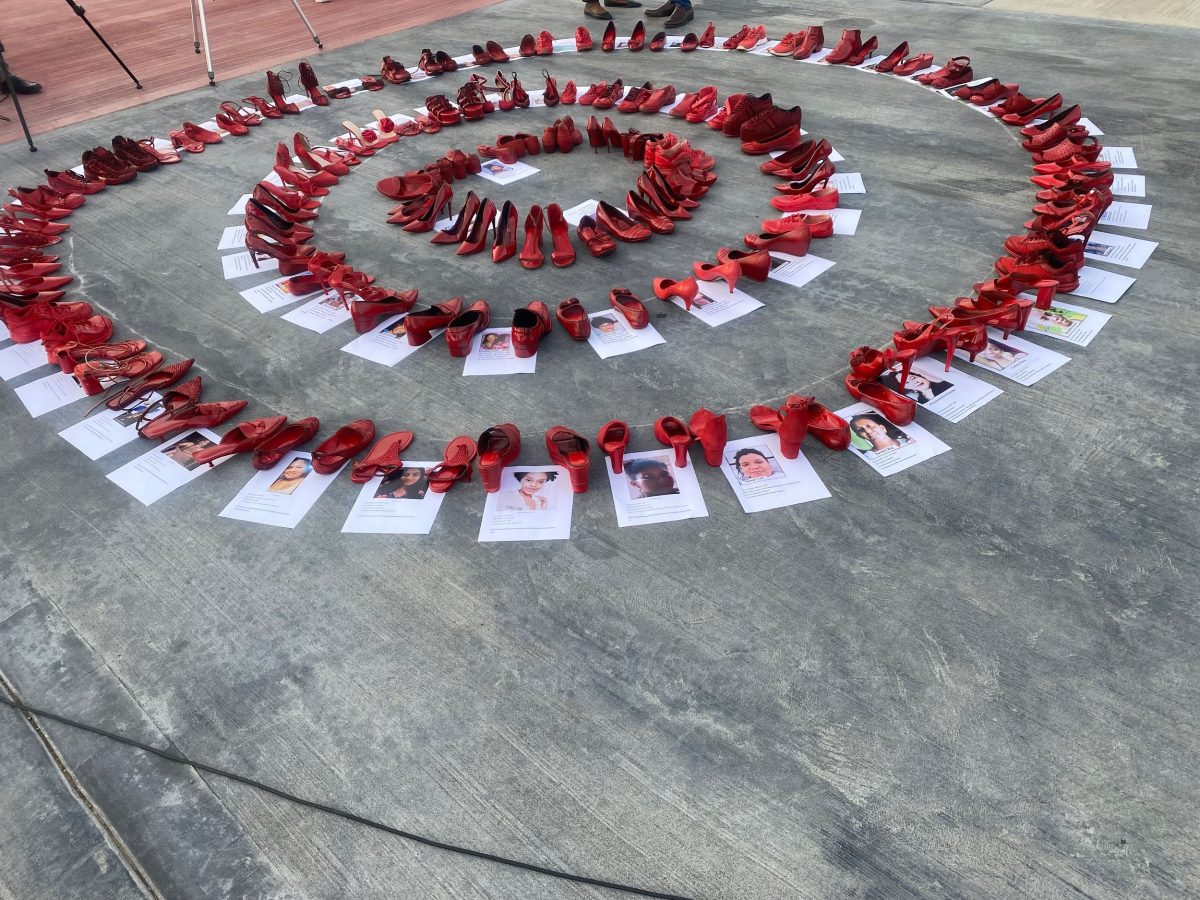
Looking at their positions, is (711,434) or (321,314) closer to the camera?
(711,434)

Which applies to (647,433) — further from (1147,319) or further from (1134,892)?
(1147,319)

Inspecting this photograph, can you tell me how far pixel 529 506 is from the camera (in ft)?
8.12

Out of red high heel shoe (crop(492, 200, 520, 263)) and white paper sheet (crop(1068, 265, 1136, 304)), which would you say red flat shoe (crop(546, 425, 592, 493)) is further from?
white paper sheet (crop(1068, 265, 1136, 304))

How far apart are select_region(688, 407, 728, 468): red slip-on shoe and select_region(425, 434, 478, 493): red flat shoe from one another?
837mm

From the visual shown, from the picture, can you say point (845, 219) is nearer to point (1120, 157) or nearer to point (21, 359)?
point (1120, 157)

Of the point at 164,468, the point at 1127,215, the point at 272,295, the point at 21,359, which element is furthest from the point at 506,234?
the point at 1127,215

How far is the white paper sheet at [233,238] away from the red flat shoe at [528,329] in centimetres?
199

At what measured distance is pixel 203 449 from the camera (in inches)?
109

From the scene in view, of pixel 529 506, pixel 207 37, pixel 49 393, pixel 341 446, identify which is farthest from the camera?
pixel 207 37

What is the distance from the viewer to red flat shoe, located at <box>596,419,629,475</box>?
254cm

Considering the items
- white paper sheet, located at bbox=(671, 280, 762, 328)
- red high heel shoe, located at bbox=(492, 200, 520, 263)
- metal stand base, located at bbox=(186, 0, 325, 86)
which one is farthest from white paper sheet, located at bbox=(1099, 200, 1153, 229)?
metal stand base, located at bbox=(186, 0, 325, 86)

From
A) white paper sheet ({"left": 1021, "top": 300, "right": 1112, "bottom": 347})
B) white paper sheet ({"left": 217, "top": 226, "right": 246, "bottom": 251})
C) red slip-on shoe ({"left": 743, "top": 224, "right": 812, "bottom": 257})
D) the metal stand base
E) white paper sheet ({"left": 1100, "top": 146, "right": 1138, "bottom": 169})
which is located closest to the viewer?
white paper sheet ({"left": 1021, "top": 300, "right": 1112, "bottom": 347})

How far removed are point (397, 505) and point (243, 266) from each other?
2.21m

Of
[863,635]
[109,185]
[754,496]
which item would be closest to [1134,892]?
[863,635]
